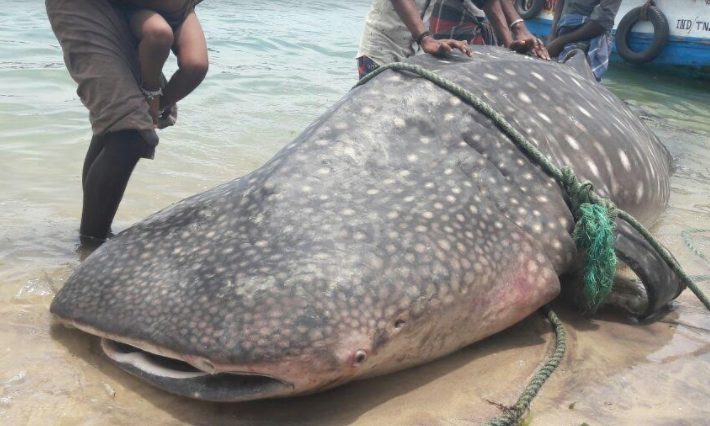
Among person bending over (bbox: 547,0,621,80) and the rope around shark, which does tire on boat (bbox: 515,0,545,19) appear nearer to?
person bending over (bbox: 547,0,621,80)

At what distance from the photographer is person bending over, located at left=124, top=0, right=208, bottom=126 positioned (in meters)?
3.39

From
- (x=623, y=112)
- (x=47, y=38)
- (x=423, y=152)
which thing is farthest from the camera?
(x=47, y=38)

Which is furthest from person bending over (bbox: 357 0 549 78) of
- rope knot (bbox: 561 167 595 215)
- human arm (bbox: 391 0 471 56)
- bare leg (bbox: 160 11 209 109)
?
rope knot (bbox: 561 167 595 215)

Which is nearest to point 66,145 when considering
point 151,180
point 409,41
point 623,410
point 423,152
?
point 151,180

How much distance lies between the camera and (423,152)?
2.94 m

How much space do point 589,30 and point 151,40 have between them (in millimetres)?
5857

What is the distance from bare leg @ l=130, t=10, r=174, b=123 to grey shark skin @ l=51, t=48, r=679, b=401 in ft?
2.78

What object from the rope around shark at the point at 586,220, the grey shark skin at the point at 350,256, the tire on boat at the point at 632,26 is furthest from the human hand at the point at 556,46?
the rope around shark at the point at 586,220

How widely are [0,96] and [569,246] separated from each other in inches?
238

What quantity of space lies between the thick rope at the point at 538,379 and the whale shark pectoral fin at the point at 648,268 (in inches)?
14.8

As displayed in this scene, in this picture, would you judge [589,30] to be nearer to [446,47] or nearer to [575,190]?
[446,47]

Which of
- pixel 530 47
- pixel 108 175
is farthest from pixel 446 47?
pixel 108 175

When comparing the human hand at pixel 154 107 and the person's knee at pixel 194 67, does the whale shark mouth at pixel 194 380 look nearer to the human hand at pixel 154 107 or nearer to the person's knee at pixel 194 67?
the human hand at pixel 154 107

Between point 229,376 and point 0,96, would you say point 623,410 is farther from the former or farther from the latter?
point 0,96
